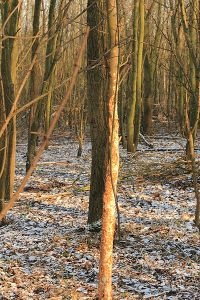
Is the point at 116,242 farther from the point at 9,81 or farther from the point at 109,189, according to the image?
the point at 9,81

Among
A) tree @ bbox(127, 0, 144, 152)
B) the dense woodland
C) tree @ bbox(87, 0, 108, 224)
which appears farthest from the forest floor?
tree @ bbox(127, 0, 144, 152)

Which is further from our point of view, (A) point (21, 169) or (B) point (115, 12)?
(A) point (21, 169)

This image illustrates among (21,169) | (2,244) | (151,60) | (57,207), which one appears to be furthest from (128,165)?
(151,60)

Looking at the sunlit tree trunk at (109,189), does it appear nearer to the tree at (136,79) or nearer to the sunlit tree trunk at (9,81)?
the sunlit tree trunk at (9,81)

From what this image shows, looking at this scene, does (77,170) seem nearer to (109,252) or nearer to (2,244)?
(2,244)

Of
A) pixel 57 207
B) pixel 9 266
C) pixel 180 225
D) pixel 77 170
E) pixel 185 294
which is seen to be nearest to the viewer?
pixel 185 294

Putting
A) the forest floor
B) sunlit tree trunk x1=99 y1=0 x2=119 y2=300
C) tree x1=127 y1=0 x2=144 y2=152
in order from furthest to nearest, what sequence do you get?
tree x1=127 y1=0 x2=144 y2=152 → the forest floor → sunlit tree trunk x1=99 y1=0 x2=119 y2=300

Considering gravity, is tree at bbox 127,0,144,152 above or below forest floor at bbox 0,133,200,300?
above

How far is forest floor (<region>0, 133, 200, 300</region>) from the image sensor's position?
418 centimetres

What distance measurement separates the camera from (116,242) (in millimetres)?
5262

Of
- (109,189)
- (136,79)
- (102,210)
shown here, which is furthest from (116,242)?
(136,79)

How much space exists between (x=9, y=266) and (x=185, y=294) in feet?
6.13

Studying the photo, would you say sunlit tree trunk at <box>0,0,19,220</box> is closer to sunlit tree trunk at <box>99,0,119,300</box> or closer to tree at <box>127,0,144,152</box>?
sunlit tree trunk at <box>99,0,119,300</box>

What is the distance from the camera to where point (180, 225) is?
5.82 m
